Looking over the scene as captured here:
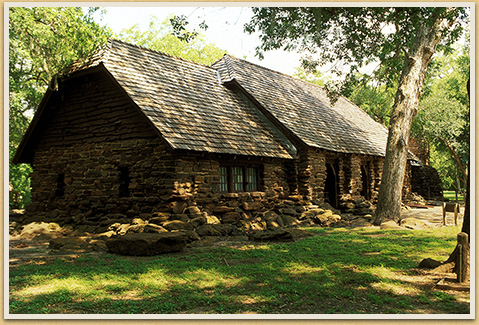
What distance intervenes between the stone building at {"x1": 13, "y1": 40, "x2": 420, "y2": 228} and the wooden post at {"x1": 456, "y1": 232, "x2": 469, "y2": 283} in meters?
7.27

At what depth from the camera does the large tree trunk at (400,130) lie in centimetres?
1316

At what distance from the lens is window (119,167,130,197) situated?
12648mm

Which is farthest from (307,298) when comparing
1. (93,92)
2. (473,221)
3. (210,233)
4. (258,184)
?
(93,92)

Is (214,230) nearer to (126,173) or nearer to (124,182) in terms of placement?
(124,182)

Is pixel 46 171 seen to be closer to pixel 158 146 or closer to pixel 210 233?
pixel 158 146

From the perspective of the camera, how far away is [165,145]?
38.1 feet

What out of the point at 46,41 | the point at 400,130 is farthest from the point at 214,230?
the point at 46,41

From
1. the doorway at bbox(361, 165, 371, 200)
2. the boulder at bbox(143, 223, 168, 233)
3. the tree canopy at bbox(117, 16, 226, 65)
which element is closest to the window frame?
the boulder at bbox(143, 223, 168, 233)

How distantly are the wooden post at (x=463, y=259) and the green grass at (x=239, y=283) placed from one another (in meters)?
0.47

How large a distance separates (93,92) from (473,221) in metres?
12.1

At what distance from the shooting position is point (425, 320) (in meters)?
4.84

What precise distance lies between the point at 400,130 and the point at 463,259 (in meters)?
8.37

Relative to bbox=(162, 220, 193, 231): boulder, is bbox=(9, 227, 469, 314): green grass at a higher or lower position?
lower

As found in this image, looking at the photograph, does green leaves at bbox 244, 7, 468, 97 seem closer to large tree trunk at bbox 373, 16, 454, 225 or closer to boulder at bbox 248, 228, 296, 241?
large tree trunk at bbox 373, 16, 454, 225
